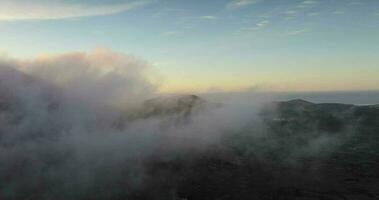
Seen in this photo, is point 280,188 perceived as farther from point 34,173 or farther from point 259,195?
point 34,173

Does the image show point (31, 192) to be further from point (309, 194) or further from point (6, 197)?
point (309, 194)

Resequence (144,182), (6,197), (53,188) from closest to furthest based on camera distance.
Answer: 1. (6,197)
2. (53,188)
3. (144,182)

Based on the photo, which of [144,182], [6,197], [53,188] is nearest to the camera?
[6,197]

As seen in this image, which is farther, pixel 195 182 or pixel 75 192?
pixel 195 182

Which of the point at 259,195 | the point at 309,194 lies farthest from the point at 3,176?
the point at 309,194

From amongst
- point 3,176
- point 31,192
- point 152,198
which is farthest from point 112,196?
point 3,176

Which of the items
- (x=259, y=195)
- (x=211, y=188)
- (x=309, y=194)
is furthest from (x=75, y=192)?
(x=309, y=194)

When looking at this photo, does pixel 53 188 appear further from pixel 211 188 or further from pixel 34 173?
pixel 211 188

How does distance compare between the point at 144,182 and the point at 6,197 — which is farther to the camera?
the point at 144,182
